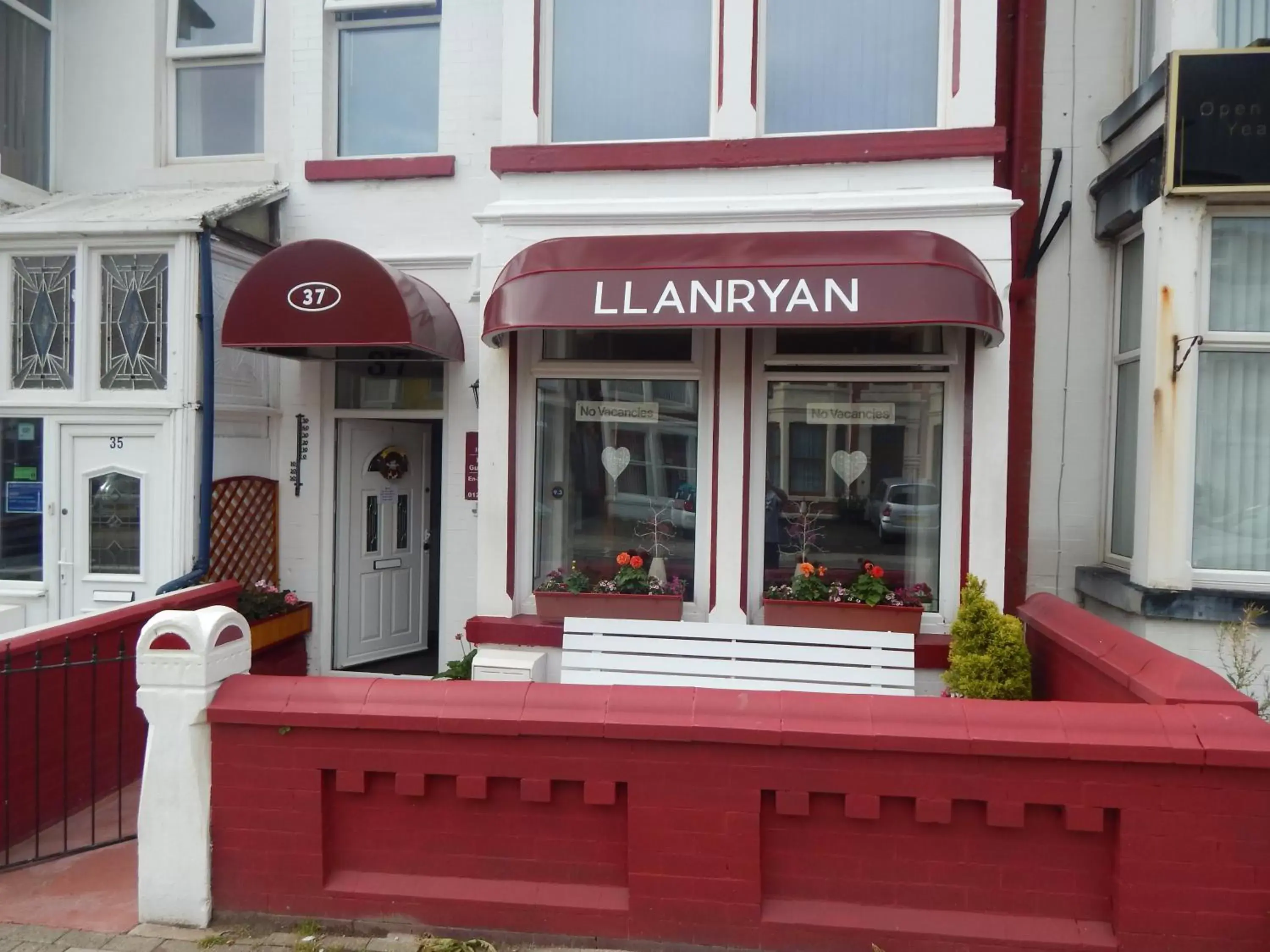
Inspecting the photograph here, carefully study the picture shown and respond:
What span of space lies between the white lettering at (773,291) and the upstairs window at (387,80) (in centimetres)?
365

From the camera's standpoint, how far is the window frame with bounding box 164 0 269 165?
6.84 m

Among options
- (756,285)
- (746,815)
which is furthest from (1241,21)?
(746,815)

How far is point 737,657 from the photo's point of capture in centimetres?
477

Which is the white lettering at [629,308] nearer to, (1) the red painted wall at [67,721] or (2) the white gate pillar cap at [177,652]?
(2) the white gate pillar cap at [177,652]

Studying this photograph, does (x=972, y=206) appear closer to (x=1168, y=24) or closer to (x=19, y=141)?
(x=1168, y=24)

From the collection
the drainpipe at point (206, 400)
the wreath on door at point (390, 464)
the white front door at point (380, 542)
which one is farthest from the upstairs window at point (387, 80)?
the wreath on door at point (390, 464)

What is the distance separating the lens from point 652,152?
5176 mm

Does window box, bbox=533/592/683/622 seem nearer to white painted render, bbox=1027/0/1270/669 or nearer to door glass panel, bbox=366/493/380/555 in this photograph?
door glass panel, bbox=366/493/380/555

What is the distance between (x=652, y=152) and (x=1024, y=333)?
3.04 m

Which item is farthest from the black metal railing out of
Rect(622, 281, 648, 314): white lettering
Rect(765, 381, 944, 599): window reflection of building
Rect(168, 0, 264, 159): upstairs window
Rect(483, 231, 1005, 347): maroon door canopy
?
Rect(168, 0, 264, 159): upstairs window

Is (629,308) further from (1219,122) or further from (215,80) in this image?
(215,80)

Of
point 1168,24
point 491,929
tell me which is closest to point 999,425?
point 1168,24

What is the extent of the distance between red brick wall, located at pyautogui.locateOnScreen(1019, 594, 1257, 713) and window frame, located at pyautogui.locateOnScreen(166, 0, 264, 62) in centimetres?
748

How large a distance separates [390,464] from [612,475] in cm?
263
